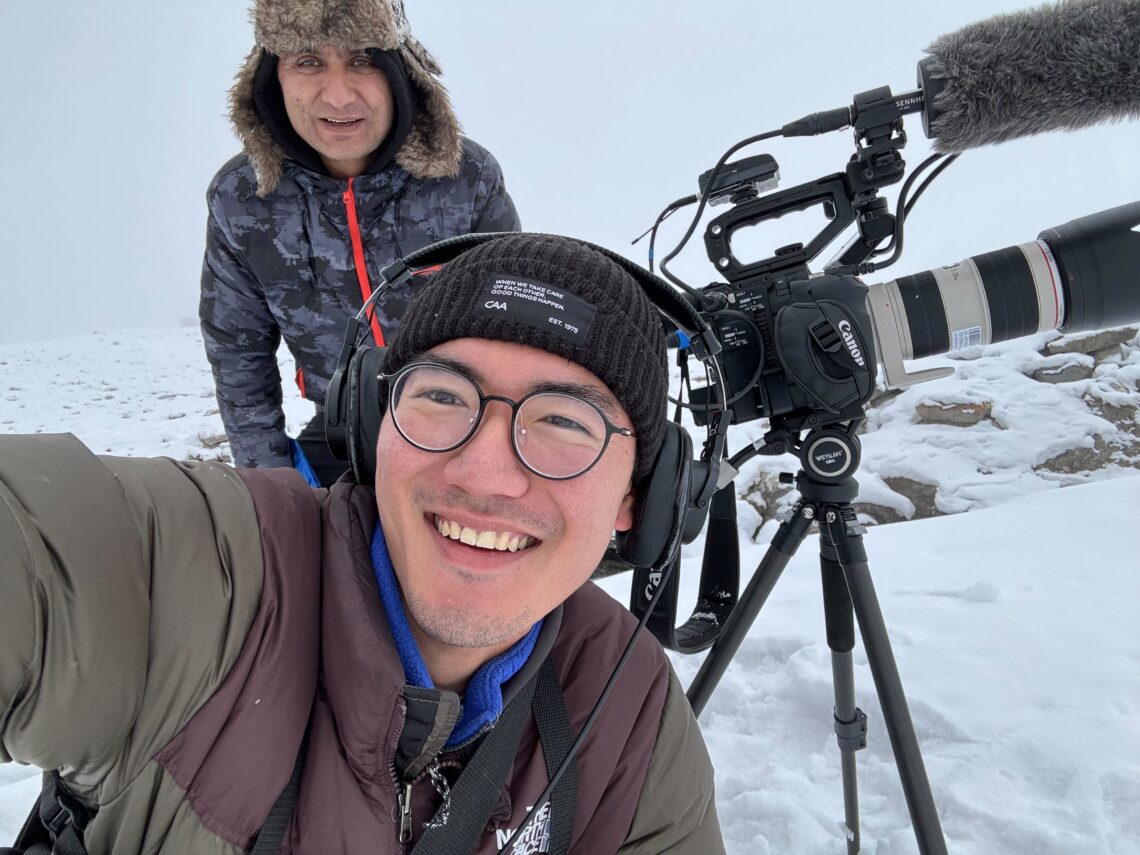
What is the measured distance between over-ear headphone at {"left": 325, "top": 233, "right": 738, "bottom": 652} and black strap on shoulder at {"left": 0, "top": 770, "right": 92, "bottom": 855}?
2.06ft

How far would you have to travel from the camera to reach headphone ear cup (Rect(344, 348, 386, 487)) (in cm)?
127

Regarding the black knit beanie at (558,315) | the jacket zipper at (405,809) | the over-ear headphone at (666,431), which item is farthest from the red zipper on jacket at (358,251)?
the jacket zipper at (405,809)

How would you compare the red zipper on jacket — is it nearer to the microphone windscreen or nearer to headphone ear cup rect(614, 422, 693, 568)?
headphone ear cup rect(614, 422, 693, 568)

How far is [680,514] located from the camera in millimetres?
1287

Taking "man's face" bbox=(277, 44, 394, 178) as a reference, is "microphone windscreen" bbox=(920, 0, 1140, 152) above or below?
below

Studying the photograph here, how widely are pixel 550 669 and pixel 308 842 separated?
0.51 metres

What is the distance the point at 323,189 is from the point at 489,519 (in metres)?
1.67

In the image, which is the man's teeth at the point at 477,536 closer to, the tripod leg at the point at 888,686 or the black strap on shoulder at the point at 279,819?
the black strap on shoulder at the point at 279,819

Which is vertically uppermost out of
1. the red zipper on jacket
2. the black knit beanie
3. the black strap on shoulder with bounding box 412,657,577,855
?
the red zipper on jacket

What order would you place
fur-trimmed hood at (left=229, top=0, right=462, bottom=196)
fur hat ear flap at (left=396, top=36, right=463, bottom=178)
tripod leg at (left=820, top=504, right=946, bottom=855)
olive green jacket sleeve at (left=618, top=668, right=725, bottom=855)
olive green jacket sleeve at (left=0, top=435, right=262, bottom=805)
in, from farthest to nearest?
fur hat ear flap at (left=396, top=36, right=463, bottom=178) < fur-trimmed hood at (left=229, top=0, right=462, bottom=196) < tripod leg at (left=820, top=504, right=946, bottom=855) < olive green jacket sleeve at (left=618, top=668, right=725, bottom=855) < olive green jacket sleeve at (left=0, top=435, right=262, bottom=805)

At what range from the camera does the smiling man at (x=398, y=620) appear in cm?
76

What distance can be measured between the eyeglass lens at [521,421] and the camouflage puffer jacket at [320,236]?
123cm

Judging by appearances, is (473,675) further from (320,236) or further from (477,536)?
(320,236)

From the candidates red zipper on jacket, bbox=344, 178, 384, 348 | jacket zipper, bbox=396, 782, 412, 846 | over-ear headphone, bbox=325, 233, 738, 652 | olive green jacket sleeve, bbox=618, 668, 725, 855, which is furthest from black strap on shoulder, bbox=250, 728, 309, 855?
red zipper on jacket, bbox=344, 178, 384, 348
